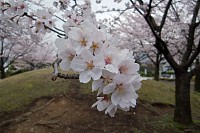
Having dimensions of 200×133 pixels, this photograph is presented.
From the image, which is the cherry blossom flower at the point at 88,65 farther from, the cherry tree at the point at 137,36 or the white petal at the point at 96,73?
the cherry tree at the point at 137,36

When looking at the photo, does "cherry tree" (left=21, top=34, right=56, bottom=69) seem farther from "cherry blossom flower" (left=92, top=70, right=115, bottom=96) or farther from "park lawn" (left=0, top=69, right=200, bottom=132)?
"cherry blossom flower" (left=92, top=70, right=115, bottom=96)

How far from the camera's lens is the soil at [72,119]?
554 cm

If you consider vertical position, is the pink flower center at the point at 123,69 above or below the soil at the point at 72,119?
above

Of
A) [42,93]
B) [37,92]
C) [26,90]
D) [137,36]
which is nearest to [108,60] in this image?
[42,93]

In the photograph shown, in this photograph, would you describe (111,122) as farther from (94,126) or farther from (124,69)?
(124,69)

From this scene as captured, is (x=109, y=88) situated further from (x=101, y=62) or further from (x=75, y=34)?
(x=75, y=34)

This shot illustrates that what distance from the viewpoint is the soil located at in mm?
5535

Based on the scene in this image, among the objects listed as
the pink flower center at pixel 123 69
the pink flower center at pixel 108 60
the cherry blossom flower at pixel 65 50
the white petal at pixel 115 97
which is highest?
the cherry blossom flower at pixel 65 50

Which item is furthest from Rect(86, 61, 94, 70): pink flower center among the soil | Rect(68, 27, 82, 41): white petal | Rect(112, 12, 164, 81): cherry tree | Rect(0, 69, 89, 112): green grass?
Rect(112, 12, 164, 81): cherry tree

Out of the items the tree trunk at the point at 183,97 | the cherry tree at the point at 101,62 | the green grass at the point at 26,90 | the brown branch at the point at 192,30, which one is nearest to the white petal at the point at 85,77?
the cherry tree at the point at 101,62

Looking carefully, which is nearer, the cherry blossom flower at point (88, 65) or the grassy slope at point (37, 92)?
the cherry blossom flower at point (88, 65)

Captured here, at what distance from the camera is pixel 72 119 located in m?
5.94

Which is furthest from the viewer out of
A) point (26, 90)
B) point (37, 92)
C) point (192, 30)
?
point (26, 90)

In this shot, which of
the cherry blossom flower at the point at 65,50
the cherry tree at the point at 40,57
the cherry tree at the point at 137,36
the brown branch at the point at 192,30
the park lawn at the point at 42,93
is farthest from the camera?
the cherry tree at the point at 40,57
